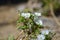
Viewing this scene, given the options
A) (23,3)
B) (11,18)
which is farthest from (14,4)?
(11,18)

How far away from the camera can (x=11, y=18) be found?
268 inches

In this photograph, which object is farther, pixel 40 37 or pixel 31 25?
pixel 31 25

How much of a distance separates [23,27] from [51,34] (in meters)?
0.24

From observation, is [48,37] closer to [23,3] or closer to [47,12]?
[47,12]

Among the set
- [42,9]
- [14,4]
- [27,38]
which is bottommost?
[14,4]

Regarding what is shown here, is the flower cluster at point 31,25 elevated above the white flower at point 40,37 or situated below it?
above

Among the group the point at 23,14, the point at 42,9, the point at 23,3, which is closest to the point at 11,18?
the point at 42,9

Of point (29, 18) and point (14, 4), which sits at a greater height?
point (29, 18)

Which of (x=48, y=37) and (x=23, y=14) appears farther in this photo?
(x=23, y=14)

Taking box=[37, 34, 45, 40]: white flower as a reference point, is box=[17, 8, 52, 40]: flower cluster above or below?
above

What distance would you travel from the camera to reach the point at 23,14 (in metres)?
2.38

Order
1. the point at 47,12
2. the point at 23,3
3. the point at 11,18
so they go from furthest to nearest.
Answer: the point at 23,3
the point at 11,18
the point at 47,12

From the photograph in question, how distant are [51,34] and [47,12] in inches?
161

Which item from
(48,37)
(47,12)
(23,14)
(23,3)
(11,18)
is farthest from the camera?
(23,3)
